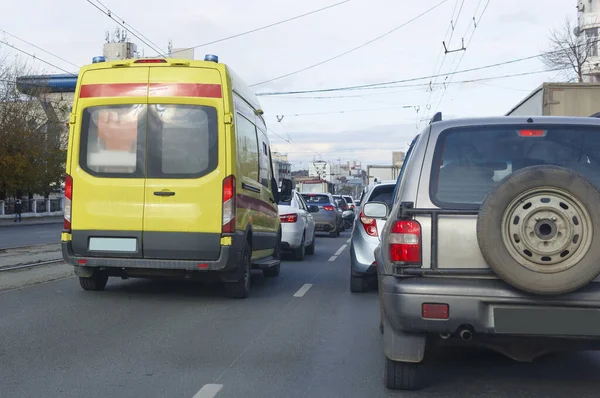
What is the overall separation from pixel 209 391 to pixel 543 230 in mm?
2439

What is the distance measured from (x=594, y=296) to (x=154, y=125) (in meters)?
5.74

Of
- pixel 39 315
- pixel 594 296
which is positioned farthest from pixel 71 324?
pixel 594 296

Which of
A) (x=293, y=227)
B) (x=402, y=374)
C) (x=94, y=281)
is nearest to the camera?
(x=402, y=374)

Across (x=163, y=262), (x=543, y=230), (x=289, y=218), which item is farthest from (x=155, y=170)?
(x=289, y=218)

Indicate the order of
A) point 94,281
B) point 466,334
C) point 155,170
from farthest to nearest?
1. point 94,281
2. point 155,170
3. point 466,334

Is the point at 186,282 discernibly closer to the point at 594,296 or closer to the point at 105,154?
the point at 105,154

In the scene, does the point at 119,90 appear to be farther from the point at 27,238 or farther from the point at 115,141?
the point at 27,238

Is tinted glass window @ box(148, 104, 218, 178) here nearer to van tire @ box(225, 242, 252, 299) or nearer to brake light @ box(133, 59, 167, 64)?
brake light @ box(133, 59, 167, 64)

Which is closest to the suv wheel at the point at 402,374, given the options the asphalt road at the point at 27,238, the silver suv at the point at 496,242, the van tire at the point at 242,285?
the silver suv at the point at 496,242

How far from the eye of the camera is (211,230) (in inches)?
332

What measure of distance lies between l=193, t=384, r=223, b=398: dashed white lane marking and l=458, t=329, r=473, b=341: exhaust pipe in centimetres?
168

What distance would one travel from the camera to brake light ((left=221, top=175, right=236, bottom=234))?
27.7ft

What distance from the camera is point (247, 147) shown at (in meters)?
9.72

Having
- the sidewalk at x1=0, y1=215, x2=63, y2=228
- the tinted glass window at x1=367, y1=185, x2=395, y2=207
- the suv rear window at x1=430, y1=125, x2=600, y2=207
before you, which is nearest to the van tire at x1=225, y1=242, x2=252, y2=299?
the tinted glass window at x1=367, y1=185, x2=395, y2=207
